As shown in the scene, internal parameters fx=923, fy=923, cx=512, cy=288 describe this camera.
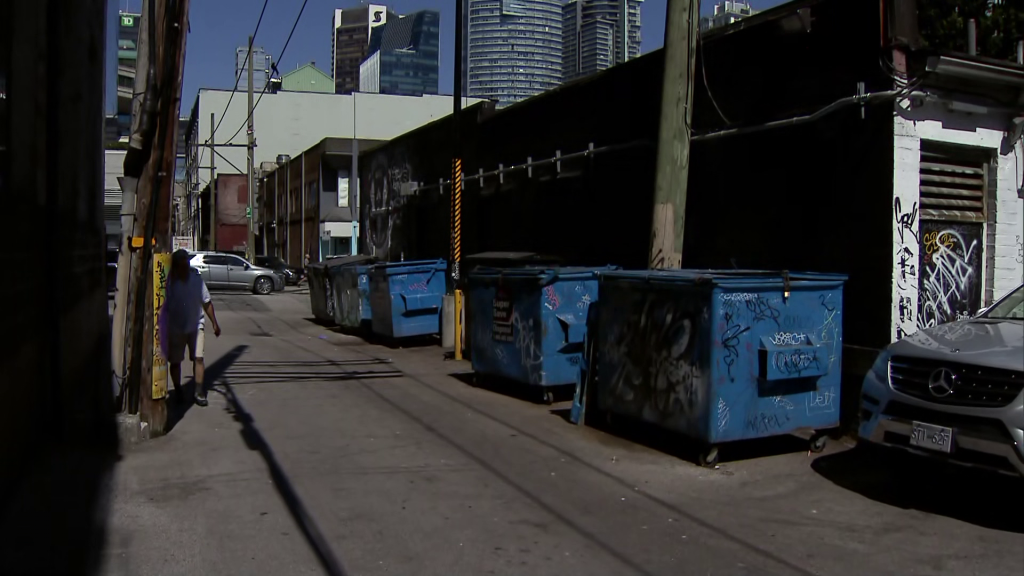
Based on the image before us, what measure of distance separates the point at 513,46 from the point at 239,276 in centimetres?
4331

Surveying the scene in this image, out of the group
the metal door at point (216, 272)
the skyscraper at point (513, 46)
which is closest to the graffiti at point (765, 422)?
the metal door at point (216, 272)

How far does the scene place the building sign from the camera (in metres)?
11.4

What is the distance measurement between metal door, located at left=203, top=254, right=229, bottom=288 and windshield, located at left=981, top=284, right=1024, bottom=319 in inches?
1208

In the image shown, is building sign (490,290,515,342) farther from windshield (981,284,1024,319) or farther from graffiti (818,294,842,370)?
Result: windshield (981,284,1024,319)

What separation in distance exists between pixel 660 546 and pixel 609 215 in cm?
818

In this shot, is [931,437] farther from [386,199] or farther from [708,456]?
[386,199]

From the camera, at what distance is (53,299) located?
8617mm

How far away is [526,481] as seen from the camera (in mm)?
7355

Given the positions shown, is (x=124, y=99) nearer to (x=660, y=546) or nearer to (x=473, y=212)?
(x=473, y=212)

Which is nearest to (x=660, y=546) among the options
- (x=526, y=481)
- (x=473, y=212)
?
(x=526, y=481)

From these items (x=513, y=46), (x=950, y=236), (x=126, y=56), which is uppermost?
(x=513, y=46)

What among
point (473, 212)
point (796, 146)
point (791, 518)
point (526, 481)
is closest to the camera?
point (791, 518)

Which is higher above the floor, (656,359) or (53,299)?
(53,299)

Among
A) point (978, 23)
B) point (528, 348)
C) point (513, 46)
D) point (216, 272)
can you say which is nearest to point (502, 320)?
point (528, 348)
